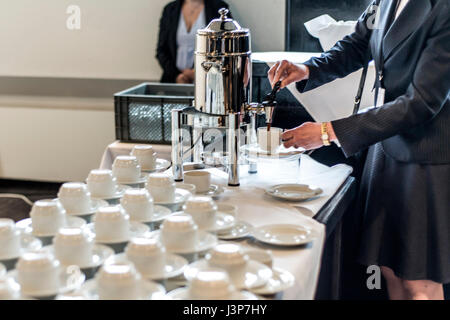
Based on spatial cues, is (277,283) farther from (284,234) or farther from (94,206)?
(94,206)

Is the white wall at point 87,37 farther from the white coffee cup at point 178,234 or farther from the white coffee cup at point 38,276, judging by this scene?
the white coffee cup at point 38,276

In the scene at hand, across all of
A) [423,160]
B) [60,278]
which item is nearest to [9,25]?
[423,160]

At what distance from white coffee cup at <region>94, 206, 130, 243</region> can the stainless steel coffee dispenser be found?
2.14ft

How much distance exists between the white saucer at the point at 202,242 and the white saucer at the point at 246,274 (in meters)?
0.04

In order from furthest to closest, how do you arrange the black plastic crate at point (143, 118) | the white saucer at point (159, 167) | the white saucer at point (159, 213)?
the black plastic crate at point (143, 118) → the white saucer at point (159, 167) → the white saucer at point (159, 213)

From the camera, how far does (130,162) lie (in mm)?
1937

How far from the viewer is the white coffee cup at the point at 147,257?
1.26 meters

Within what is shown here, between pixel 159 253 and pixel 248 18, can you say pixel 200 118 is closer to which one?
pixel 159 253

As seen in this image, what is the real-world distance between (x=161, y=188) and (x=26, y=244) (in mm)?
420

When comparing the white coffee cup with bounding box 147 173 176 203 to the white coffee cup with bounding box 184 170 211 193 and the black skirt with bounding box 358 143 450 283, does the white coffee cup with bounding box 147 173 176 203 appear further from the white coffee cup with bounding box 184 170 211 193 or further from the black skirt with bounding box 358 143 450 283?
the black skirt with bounding box 358 143 450 283

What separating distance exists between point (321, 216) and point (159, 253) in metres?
0.70

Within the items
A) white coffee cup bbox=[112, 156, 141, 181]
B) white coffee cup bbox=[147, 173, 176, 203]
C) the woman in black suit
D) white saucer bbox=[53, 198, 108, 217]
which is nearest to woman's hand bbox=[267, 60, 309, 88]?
the woman in black suit

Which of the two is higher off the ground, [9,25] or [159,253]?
[9,25]

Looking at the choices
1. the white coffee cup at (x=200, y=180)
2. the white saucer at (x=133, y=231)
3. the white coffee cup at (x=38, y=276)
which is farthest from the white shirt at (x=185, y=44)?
the white coffee cup at (x=38, y=276)
